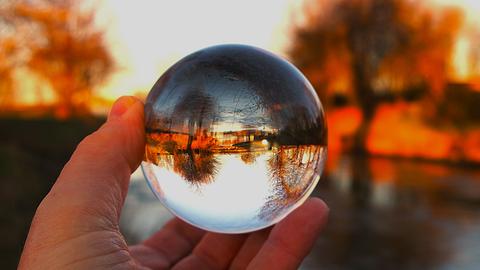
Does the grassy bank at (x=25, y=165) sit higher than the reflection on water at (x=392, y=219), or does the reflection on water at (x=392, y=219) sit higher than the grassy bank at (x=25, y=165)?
the grassy bank at (x=25, y=165)

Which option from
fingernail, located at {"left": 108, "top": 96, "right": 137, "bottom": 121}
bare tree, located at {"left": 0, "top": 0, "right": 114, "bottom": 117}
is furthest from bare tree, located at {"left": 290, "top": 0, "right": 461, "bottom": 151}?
fingernail, located at {"left": 108, "top": 96, "right": 137, "bottom": 121}

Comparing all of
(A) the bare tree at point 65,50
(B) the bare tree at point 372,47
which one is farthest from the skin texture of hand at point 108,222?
(B) the bare tree at point 372,47

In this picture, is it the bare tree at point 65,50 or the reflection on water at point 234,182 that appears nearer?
the reflection on water at point 234,182

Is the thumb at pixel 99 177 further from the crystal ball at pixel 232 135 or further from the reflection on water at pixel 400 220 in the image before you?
the reflection on water at pixel 400 220

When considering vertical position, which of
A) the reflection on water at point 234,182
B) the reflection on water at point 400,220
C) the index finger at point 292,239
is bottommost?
the reflection on water at point 400,220

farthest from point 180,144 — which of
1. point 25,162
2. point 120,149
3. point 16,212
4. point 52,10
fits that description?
point 52,10

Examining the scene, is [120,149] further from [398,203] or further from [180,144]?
[398,203]

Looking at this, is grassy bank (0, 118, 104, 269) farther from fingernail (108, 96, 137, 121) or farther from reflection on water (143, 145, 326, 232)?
Result: reflection on water (143, 145, 326, 232)
